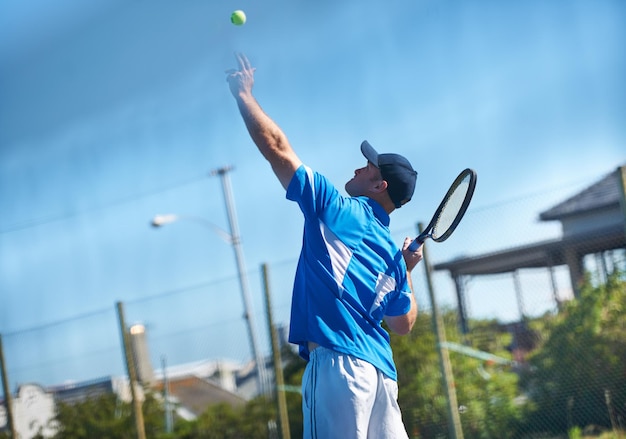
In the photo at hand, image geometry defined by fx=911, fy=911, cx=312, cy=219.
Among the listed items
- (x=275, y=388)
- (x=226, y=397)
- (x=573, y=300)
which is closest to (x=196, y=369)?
(x=226, y=397)

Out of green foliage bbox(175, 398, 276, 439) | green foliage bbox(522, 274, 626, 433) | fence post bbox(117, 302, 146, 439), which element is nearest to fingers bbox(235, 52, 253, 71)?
green foliage bbox(522, 274, 626, 433)

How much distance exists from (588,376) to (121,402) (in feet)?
15.4

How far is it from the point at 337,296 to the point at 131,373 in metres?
6.12

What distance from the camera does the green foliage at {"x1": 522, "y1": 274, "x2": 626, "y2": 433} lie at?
682 cm

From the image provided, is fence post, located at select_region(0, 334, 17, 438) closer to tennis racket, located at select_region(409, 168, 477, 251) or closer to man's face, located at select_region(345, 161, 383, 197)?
tennis racket, located at select_region(409, 168, 477, 251)

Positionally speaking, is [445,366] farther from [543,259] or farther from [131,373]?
[131,373]

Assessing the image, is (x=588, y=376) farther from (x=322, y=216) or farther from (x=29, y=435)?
(x=29, y=435)

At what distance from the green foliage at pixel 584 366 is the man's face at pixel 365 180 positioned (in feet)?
12.9

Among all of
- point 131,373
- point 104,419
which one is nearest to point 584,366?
point 131,373

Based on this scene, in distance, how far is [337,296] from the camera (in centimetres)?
327

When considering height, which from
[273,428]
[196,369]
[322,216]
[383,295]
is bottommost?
[273,428]

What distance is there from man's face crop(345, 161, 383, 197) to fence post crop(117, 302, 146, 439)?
590 cm

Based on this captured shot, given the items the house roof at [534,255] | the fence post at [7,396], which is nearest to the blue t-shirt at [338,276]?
the house roof at [534,255]

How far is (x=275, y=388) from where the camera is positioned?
8.24 meters
